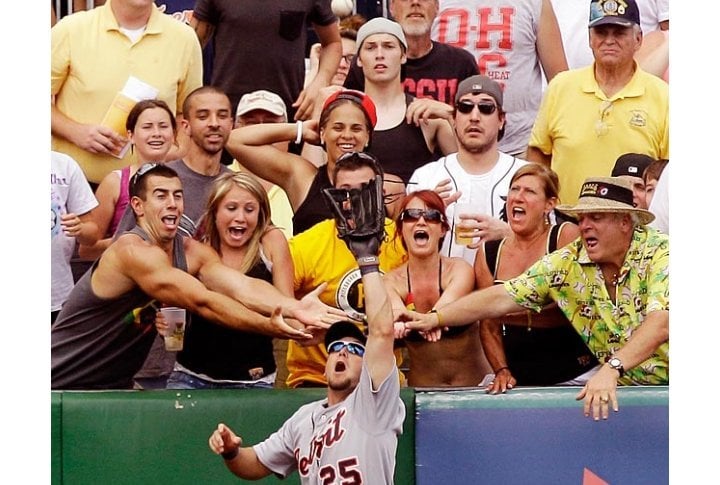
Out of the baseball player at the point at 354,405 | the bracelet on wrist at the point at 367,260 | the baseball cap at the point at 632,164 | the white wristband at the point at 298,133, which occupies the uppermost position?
the white wristband at the point at 298,133

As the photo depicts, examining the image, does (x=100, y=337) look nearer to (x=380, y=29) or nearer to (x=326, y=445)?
(x=326, y=445)

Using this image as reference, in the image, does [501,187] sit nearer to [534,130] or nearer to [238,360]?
[534,130]

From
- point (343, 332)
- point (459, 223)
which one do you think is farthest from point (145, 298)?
point (459, 223)

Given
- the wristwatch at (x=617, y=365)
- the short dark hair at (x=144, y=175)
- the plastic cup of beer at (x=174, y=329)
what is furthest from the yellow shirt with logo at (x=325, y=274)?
the wristwatch at (x=617, y=365)

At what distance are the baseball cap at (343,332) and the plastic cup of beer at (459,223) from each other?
0.57 meters

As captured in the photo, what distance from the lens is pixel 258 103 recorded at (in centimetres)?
495

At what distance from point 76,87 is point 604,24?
221 centimetres

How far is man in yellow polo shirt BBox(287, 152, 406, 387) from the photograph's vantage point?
488 centimetres

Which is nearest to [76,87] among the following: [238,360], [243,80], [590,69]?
[243,80]

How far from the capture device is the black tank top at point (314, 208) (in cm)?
494

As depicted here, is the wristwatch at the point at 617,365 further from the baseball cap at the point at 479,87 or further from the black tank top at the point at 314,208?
the black tank top at the point at 314,208

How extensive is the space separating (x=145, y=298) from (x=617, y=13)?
2.27 metres

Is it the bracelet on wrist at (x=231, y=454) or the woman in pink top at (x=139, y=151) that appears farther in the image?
the woman in pink top at (x=139, y=151)

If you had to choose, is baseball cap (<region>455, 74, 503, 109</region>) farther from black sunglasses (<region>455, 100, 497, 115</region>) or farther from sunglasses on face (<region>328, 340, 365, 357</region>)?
sunglasses on face (<region>328, 340, 365, 357</region>)
